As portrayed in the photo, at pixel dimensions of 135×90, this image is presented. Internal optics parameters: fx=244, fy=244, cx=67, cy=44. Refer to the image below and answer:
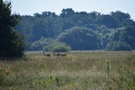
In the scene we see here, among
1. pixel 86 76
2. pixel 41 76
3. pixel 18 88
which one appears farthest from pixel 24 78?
pixel 86 76

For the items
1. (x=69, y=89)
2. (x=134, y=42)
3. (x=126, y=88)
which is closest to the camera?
(x=126, y=88)

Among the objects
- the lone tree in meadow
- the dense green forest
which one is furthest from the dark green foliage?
the lone tree in meadow

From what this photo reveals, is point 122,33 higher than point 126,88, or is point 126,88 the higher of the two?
point 122,33

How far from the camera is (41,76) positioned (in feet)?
44.7

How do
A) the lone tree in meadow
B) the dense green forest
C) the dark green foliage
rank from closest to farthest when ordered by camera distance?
the lone tree in meadow, the dense green forest, the dark green foliage

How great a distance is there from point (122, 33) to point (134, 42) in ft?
17.1

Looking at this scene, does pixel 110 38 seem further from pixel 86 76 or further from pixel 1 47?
pixel 86 76

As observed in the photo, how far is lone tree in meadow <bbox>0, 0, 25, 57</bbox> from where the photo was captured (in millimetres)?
26281

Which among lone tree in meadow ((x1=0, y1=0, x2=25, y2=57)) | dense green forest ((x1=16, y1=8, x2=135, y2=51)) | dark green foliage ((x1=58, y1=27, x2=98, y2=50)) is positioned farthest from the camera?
dark green foliage ((x1=58, y1=27, x2=98, y2=50))

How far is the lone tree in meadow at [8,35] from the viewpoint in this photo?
26.3 metres

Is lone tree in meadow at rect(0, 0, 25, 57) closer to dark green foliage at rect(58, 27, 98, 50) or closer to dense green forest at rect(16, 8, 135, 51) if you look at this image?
dense green forest at rect(16, 8, 135, 51)

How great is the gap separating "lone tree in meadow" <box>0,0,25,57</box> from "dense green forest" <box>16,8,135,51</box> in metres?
30.5

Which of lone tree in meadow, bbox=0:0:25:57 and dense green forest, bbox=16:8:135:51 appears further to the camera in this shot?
dense green forest, bbox=16:8:135:51

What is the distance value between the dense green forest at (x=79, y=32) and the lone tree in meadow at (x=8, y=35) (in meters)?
30.5
